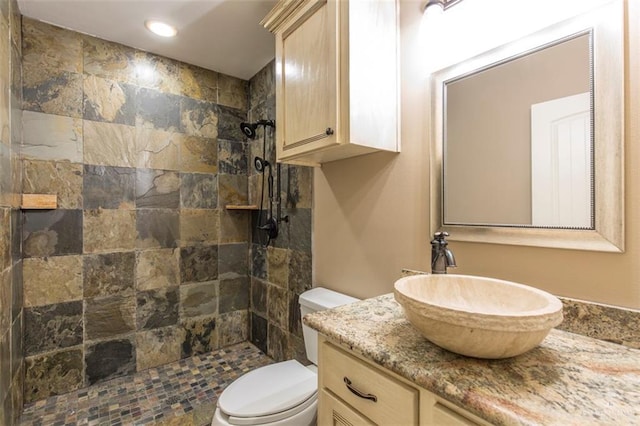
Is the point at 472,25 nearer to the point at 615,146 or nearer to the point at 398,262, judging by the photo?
the point at 615,146

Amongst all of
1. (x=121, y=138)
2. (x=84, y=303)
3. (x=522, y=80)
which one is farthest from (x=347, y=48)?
(x=84, y=303)

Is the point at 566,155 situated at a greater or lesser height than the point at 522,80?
lesser

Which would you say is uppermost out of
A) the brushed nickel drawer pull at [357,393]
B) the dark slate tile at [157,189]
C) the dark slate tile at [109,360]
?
the dark slate tile at [157,189]

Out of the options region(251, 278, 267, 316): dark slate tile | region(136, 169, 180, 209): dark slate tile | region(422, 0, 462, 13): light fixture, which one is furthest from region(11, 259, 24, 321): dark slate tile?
region(422, 0, 462, 13): light fixture

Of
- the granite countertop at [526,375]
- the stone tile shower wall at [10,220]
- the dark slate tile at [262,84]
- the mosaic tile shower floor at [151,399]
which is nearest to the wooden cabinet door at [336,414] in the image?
the granite countertop at [526,375]

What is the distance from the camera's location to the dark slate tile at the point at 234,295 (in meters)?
2.53

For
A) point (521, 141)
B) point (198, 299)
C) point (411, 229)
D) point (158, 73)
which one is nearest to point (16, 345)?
point (198, 299)

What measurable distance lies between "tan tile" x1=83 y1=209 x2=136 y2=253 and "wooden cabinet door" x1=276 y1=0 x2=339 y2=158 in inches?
53.9

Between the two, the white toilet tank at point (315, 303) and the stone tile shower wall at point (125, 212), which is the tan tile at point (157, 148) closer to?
the stone tile shower wall at point (125, 212)

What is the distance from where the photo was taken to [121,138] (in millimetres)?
2088

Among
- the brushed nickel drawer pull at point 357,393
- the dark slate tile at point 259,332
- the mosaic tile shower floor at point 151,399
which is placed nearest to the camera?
the brushed nickel drawer pull at point 357,393

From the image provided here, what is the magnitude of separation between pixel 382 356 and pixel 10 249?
1918mm

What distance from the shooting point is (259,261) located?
250 cm

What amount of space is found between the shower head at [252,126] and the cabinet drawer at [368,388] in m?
1.81
